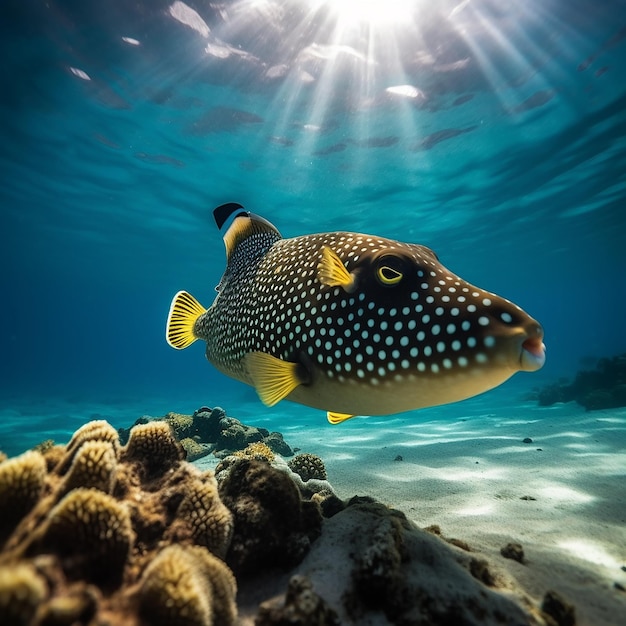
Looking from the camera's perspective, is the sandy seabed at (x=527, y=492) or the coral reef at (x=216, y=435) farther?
the coral reef at (x=216, y=435)

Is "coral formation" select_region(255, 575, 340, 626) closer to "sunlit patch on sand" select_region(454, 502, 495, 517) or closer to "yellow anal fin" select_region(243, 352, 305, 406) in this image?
"yellow anal fin" select_region(243, 352, 305, 406)

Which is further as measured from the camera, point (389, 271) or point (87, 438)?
point (389, 271)

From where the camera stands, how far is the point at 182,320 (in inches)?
177

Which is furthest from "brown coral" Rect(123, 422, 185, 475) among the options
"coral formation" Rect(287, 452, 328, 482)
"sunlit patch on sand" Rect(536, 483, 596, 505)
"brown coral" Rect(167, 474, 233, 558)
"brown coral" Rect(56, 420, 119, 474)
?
"sunlit patch on sand" Rect(536, 483, 596, 505)

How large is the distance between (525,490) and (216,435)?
25.5ft

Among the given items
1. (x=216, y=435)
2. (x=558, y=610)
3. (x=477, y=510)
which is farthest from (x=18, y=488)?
(x=216, y=435)

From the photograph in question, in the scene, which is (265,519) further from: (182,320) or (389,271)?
(182,320)

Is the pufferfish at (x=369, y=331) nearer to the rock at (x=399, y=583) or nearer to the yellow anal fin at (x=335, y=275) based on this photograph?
the yellow anal fin at (x=335, y=275)

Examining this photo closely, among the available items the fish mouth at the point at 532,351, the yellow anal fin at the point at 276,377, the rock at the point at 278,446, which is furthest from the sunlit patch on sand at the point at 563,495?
the rock at the point at 278,446

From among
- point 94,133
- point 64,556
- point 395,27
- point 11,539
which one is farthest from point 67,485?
point 94,133

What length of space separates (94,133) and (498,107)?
19661 mm

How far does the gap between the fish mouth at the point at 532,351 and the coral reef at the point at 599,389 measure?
1787 cm

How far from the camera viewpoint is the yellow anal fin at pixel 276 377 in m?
2.74

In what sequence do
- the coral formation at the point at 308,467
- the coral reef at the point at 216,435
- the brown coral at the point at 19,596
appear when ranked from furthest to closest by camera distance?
the coral reef at the point at 216,435 < the coral formation at the point at 308,467 < the brown coral at the point at 19,596
